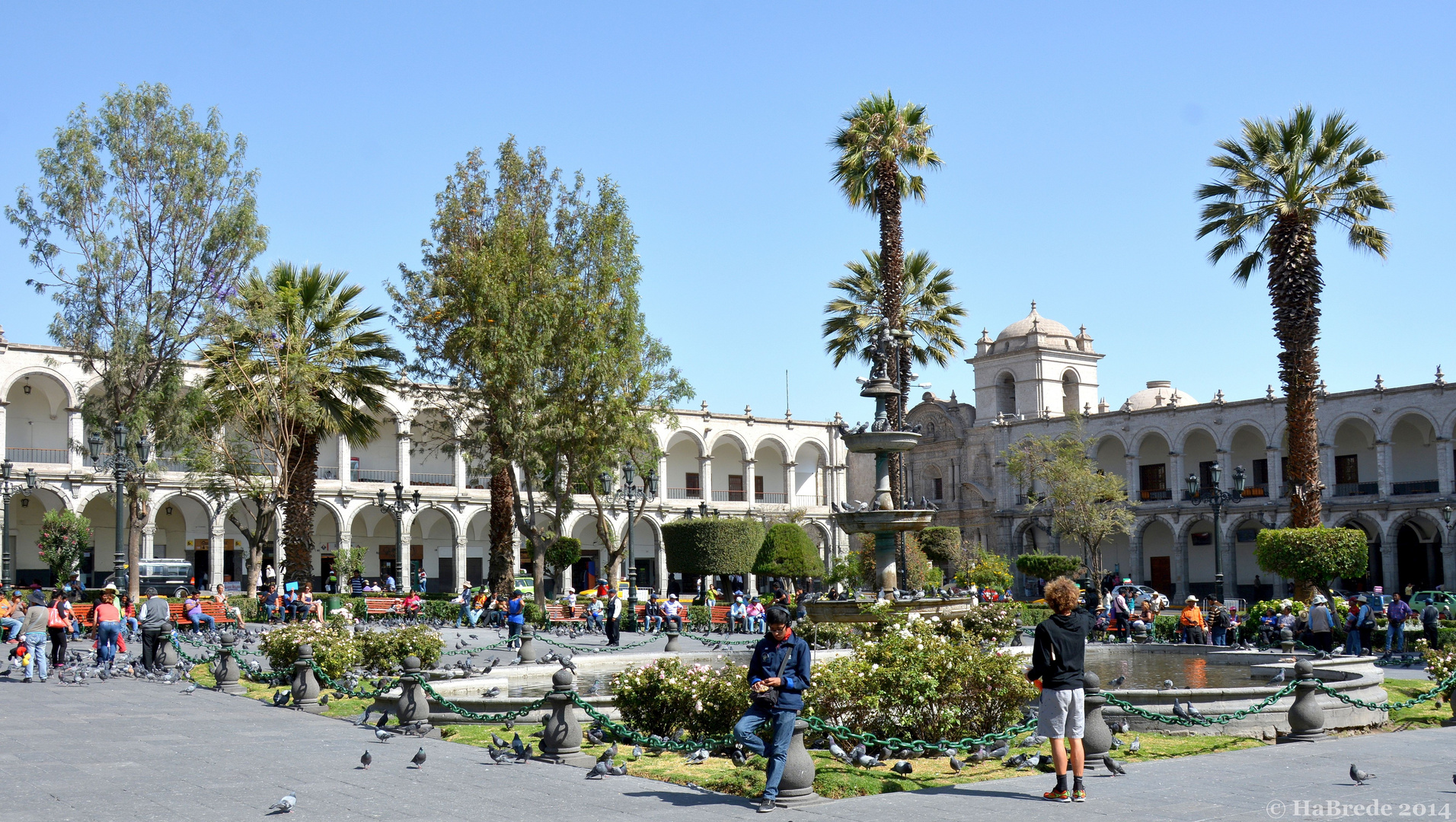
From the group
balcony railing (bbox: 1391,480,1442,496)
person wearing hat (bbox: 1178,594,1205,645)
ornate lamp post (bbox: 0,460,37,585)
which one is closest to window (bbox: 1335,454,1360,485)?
balcony railing (bbox: 1391,480,1442,496)

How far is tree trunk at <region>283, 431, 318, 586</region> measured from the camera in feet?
91.7

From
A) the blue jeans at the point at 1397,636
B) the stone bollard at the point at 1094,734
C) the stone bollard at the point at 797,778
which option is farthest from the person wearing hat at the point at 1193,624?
the stone bollard at the point at 797,778

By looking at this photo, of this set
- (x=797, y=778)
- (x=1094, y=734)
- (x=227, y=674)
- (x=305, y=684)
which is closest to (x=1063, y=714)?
(x=1094, y=734)

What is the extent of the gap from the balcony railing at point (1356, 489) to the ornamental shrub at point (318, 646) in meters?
36.4

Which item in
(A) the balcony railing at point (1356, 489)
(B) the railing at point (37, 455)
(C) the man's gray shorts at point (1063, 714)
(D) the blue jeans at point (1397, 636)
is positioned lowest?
(D) the blue jeans at point (1397, 636)

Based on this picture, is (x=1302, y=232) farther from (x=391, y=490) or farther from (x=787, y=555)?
(x=391, y=490)

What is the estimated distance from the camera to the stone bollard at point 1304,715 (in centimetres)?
954

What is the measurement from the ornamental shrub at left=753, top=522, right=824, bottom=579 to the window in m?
18.8

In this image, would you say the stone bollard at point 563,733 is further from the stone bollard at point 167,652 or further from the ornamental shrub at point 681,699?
the stone bollard at point 167,652

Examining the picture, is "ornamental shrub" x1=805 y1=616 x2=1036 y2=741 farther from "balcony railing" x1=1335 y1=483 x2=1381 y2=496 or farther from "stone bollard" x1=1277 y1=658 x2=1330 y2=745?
A: "balcony railing" x1=1335 y1=483 x2=1381 y2=496

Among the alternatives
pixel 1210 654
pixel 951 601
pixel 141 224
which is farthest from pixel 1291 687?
pixel 141 224

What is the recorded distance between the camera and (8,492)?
107 ft

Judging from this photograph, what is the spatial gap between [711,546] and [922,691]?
2961 cm

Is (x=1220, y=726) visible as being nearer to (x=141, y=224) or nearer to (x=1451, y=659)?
(x=1451, y=659)
